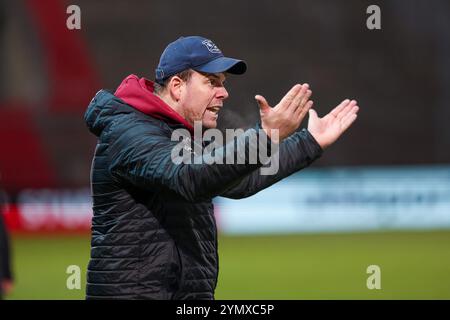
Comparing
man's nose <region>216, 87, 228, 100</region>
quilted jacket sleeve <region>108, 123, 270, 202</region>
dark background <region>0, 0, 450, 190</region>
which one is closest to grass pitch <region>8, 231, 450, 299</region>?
dark background <region>0, 0, 450, 190</region>

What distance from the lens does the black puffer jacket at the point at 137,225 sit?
360 cm

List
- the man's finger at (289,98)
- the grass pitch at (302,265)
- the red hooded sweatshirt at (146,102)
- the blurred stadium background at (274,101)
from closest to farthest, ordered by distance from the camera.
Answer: the man's finger at (289,98) → the red hooded sweatshirt at (146,102) → the grass pitch at (302,265) → the blurred stadium background at (274,101)

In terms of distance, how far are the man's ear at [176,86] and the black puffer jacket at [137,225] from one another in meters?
0.17

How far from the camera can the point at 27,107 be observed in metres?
18.2

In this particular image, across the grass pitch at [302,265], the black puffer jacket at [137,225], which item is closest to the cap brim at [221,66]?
the black puffer jacket at [137,225]

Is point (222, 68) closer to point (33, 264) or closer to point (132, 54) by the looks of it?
point (33, 264)

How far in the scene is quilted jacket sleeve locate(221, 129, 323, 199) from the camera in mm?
3851

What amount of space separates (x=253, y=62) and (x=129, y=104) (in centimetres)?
1555

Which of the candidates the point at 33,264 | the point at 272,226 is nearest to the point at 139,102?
the point at 33,264

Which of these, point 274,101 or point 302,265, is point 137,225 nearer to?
point 302,265

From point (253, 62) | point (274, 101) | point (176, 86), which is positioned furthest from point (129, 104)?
point (253, 62)

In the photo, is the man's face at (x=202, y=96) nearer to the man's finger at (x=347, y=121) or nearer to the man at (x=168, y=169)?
the man at (x=168, y=169)

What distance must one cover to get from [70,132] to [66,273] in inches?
274

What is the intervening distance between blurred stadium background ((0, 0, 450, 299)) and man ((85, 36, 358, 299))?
8946 mm
